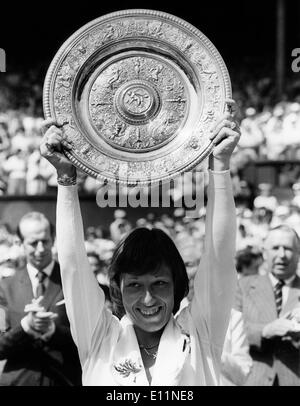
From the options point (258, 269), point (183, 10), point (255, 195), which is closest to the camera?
point (258, 269)

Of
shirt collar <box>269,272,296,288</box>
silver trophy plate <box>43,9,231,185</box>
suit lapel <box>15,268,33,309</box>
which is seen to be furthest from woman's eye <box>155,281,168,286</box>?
shirt collar <box>269,272,296,288</box>

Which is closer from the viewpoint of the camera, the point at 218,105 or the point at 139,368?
the point at 139,368

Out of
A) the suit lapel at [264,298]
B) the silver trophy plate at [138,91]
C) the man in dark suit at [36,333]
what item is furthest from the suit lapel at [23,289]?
the silver trophy plate at [138,91]

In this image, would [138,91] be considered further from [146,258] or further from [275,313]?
[275,313]

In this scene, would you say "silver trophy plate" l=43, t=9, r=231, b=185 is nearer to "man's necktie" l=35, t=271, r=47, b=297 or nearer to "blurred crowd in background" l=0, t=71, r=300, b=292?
"man's necktie" l=35, t=271, r=47, b=297

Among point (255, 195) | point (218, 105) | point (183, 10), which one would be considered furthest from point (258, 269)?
point (183, 10)

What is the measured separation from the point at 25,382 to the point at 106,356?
6.20 feet

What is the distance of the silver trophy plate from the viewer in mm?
3234

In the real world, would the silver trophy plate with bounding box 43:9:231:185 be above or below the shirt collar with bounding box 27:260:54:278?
above

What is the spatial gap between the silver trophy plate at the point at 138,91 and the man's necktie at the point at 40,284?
1794mm

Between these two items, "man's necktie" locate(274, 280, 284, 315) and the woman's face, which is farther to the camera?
"man's necktie" locate(274, 280, 284, 315)

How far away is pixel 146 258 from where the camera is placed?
118 inches

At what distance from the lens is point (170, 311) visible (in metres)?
2.97
